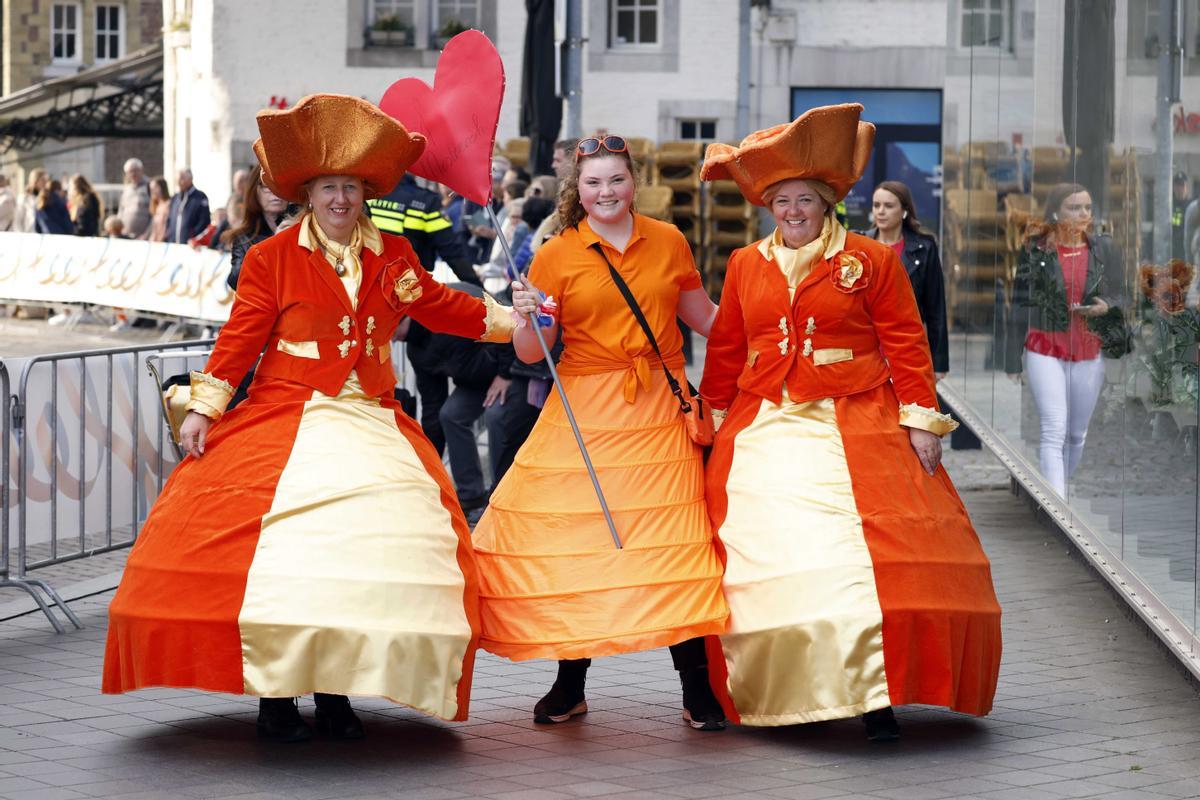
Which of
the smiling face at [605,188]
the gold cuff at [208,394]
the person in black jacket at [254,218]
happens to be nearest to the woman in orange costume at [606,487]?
the smiling face at [605,188]

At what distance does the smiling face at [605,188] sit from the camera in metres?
6.80

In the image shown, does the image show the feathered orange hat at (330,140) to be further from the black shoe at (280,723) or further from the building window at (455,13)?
the building window at (455,13)

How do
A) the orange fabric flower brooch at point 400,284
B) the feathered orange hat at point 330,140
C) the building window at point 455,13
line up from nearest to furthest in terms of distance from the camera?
the feathered orange hat at point 330,140 → the orange fabric flower brooch at point 400,284 → the building window at point 455,13

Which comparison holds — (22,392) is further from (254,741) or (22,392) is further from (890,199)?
(890,199)

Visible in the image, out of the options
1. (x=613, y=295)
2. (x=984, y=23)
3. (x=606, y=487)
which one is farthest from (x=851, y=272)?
(x=984, y=23)

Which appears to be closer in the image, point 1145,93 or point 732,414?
point 732,414

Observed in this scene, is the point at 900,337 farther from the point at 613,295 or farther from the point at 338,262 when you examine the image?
the point at 338,262

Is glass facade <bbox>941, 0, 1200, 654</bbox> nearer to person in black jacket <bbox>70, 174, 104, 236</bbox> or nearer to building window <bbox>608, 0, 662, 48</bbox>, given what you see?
person in black jacket <bbox>70, 174, 104, 236</bbox>

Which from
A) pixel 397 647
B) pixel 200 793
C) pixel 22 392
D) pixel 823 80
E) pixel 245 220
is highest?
pixel 823 80

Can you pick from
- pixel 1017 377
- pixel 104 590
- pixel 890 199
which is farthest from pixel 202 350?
pixel 1017 377

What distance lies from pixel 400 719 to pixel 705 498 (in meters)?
1.27

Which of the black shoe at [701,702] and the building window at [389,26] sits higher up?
the building window at [389,26]

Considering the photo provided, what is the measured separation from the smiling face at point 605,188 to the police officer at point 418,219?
3434 mm

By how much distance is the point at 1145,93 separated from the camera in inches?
301
